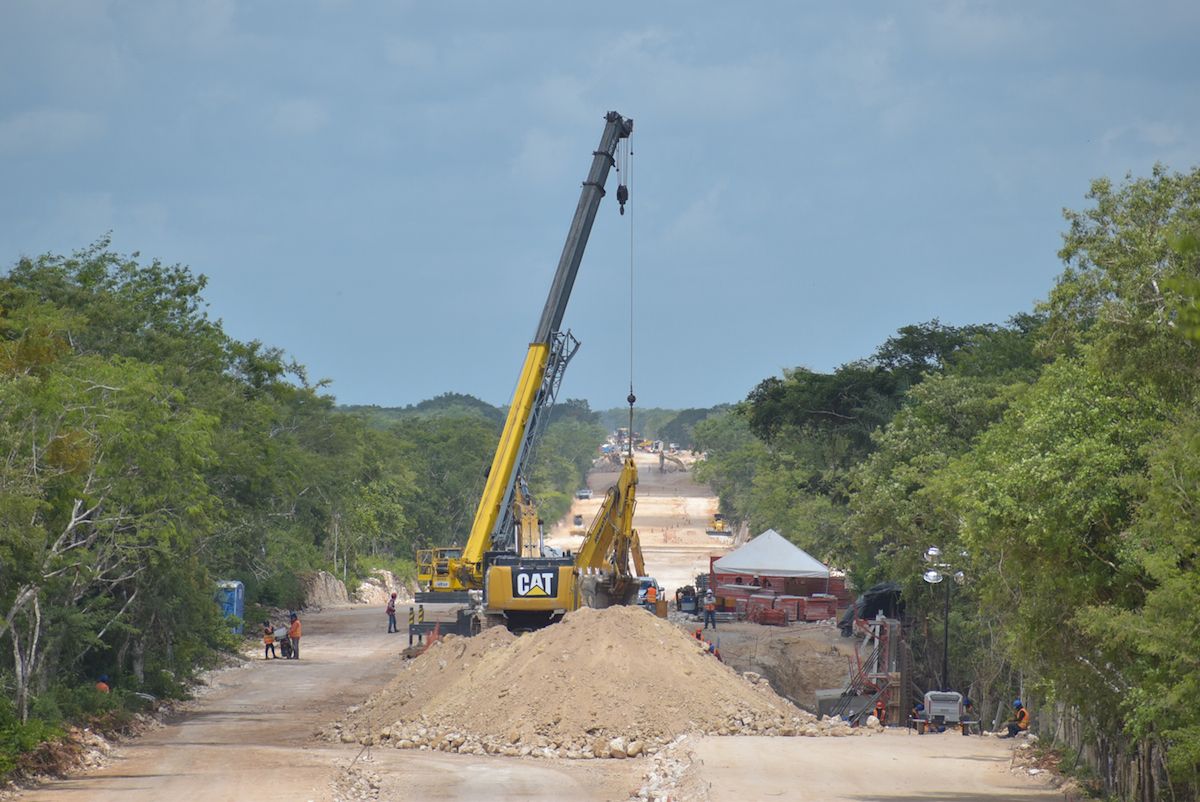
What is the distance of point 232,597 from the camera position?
46.8 metres

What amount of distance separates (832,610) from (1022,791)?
1357 inches

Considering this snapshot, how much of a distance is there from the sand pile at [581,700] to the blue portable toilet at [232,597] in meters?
17.7

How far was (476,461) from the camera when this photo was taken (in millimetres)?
94062

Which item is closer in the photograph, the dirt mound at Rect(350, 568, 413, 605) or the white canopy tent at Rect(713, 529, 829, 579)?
the white canopy tent at Rect(713, 529, 829, 579)

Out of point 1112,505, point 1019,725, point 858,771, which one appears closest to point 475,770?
point 858,771

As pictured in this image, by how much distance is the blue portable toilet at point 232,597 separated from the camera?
149 ft

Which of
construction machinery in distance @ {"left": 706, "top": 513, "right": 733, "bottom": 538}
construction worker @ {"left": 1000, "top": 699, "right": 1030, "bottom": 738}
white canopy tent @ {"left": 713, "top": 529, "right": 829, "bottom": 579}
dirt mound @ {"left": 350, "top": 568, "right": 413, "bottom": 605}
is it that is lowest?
construction worker @ {"left": 1000, "top": 699, "right": 1030, "bottom": 738}

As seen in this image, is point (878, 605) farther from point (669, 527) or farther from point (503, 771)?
point (669, 527)

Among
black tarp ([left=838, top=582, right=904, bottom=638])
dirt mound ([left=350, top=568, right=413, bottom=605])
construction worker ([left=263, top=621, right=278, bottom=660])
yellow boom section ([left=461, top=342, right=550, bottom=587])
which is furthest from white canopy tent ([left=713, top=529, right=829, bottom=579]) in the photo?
dirt mound ([left=350, top=568, right=413, bottom=605])

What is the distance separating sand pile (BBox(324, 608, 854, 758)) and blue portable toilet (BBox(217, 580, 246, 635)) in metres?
17.7

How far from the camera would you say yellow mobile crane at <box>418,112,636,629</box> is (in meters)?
32.6

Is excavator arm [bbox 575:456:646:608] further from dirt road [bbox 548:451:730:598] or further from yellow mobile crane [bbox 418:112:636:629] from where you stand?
dirt road [bbox 548:451:730:598]

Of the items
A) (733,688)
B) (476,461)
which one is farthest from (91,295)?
(476,461)

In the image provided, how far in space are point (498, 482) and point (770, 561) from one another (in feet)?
67.1
